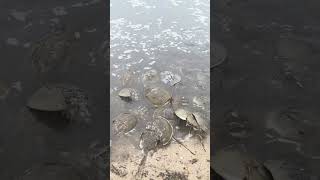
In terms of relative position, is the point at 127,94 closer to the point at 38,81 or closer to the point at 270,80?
the point at 38,81

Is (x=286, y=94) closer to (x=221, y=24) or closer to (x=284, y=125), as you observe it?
(x=284, y=125)

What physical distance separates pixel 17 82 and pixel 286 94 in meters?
1.33

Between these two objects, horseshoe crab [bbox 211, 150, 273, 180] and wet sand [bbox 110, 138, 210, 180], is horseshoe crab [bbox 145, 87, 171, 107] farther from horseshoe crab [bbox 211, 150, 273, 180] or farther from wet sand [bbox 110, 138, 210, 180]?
horseshoe crab [bbox 211, 150, 273, 180]

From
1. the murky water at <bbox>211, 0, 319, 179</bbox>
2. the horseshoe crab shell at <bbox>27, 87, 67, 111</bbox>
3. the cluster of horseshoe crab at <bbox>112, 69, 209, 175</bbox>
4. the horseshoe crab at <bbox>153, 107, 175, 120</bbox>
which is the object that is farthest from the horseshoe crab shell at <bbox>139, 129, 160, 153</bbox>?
the horseshoe crab shell at <bbox>27, 87, 67, 111</bbox>

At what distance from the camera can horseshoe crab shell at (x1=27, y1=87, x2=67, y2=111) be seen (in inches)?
70.0

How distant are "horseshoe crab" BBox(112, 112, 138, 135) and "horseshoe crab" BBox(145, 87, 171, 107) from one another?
0.47 ft

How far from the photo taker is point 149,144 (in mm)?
1719

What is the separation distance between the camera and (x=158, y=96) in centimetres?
199

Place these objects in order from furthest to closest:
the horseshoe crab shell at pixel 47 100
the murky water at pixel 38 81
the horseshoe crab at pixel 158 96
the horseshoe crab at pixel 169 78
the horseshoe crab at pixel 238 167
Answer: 1. the horseshoe crab at pixel 169 78
2. the horseshoe crab at pixel 158 96
3. the horseshoe crab shell at pixel 47 100
4. the murky water at pixel 38 81
5. the horseshoe crab at pixel 238 167

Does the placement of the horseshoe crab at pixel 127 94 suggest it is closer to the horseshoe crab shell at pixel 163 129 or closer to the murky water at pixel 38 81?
the murky water at pixel 38 81

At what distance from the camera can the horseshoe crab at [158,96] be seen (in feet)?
6.44

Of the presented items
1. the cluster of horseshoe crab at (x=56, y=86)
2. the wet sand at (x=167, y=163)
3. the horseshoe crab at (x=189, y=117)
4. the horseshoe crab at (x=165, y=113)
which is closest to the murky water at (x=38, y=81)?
the cluster of horseshoe crab at (x=56, y=86)

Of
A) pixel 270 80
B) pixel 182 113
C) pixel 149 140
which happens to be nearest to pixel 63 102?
pixel 149 140

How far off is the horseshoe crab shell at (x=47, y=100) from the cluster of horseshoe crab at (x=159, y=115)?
0.26 metres
